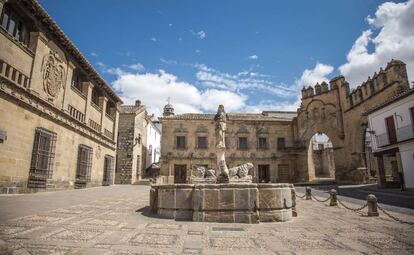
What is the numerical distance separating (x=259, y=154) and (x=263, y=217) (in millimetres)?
22962

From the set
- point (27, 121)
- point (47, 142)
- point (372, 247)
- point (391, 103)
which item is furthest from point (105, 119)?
point (391, 103)

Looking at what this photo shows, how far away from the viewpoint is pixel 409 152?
16.2 m

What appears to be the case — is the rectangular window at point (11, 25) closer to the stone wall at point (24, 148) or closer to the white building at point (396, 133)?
the stone wall at point (24, 148)

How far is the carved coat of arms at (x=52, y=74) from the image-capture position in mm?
12180

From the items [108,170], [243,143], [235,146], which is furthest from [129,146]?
[243,143]

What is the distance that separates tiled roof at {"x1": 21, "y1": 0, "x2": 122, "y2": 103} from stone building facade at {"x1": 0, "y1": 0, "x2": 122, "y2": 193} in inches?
1.5

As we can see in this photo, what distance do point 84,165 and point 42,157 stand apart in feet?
15.9

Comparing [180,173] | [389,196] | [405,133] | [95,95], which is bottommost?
[389,196]

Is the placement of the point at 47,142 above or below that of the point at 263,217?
above

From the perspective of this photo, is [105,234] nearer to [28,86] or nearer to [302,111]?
[28,86]

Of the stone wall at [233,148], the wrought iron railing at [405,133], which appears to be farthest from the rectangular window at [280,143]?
the wrought iron railing at [405,133]

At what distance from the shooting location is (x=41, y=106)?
11586mm

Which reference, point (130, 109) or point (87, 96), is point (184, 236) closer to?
point (87, 96)

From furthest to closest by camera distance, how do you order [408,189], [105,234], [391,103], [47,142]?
[391,103], [408,189], [47,142], [105,234]
